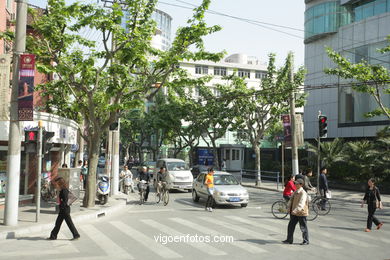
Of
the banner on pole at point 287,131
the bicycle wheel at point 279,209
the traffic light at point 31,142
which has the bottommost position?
the bicycle wheel at point 279,209

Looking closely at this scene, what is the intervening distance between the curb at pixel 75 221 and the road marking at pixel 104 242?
1.04 m

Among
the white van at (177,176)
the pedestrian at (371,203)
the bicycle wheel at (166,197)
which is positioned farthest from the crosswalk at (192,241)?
the white van at (177,176)

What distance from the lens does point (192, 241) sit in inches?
399

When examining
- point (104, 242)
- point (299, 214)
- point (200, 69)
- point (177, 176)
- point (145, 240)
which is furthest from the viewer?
point (200, 69)

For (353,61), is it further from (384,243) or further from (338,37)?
(384,243)

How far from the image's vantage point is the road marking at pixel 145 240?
8.77m

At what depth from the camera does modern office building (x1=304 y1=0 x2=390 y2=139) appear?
105 ft

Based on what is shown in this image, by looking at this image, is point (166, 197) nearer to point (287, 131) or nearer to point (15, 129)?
point (15, 129)

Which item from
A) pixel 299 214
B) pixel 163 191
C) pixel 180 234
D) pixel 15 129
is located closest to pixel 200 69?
pixel 163 191

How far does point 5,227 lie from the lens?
11.0 m

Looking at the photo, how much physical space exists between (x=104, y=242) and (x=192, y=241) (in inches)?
85.2

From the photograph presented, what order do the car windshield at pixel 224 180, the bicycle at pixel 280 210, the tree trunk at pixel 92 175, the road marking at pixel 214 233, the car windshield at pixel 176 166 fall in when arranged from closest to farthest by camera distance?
the road marking at pixel 214 233 < the bicycle at pixel 280 210 < the tree trunk at pixel 92 175 < the car windshield at pixel 224 180 < the car windshield at pixel 176 166

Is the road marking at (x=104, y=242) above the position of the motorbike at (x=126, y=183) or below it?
below

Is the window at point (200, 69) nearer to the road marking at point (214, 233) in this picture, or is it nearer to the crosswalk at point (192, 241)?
the crosswalk at point (192, 241)
